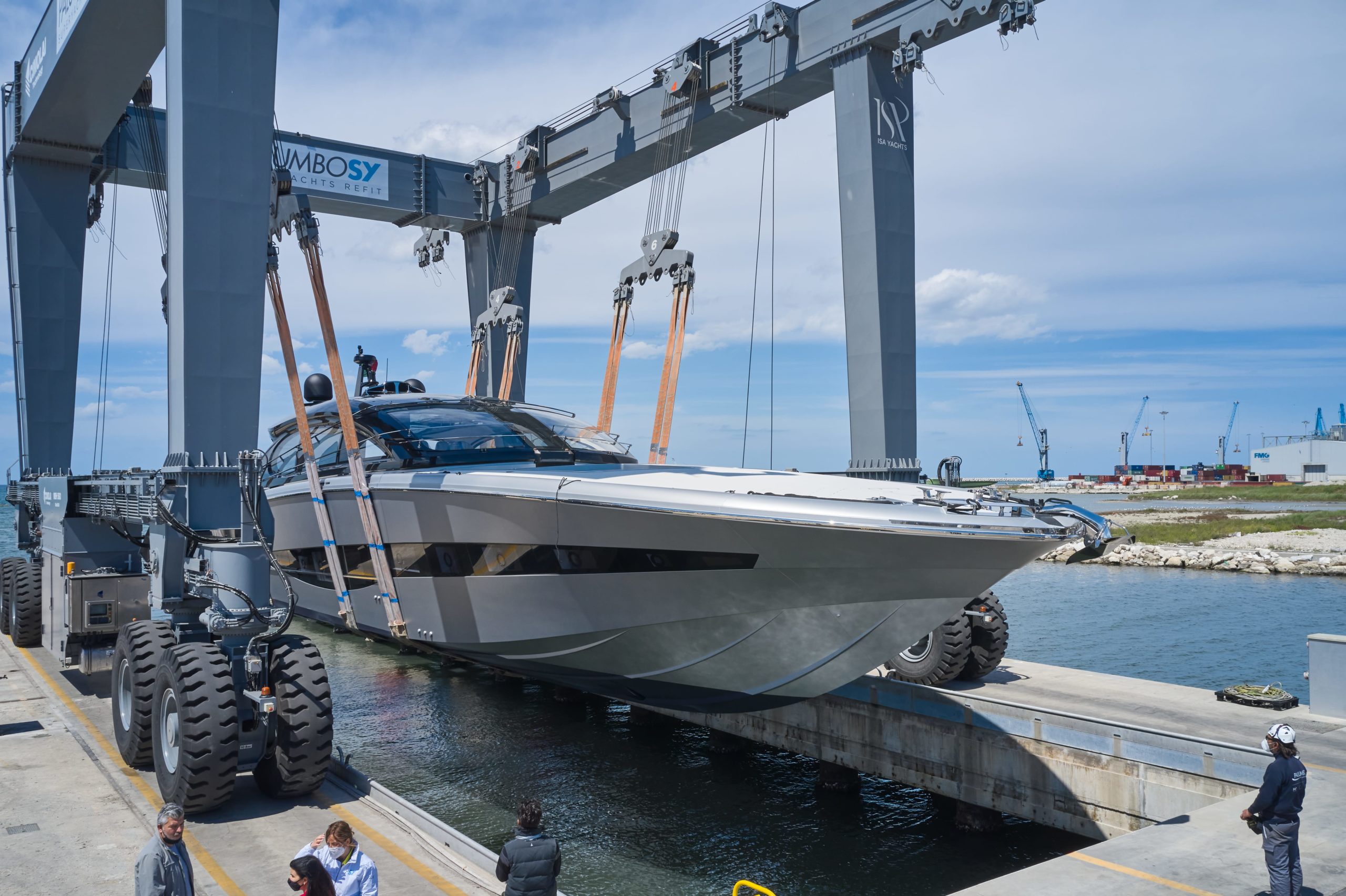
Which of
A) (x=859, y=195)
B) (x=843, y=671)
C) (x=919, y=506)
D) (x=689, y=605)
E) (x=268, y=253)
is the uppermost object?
(x=859, y=195)

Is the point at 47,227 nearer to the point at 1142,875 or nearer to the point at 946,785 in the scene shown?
the point at 946,785

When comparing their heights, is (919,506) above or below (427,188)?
below

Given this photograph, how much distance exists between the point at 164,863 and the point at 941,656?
8889mm

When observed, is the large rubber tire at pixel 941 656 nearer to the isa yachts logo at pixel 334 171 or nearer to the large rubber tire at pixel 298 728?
the large rubber tire at pixel 298 728

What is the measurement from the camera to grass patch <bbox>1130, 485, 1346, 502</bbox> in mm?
82562

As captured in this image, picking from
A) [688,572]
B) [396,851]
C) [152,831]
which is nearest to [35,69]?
[152,831]

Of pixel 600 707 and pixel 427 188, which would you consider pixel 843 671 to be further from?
pixel 427 188

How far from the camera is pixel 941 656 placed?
37.3ft

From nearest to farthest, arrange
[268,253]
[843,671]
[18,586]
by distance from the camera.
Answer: [843,671], [268,253], [18,586]

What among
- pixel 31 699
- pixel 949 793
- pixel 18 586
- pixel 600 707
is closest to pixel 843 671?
pixel 949 793

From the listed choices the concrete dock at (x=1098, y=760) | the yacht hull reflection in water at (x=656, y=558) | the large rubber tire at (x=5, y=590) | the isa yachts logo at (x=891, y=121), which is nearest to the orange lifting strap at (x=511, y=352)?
the yacht hull reflection in water at (x=656, y=558)

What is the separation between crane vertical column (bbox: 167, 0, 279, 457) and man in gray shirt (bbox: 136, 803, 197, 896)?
4.22 m

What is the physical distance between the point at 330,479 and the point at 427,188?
8.67m

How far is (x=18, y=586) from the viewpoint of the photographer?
551 inches
